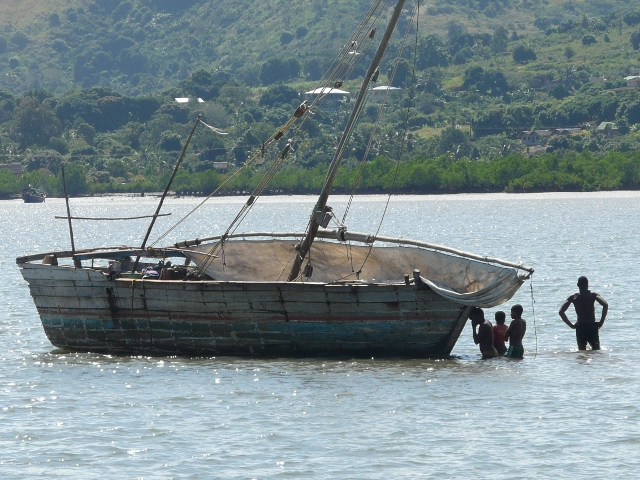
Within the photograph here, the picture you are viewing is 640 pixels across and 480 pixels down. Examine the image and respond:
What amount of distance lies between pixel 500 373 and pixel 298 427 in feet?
19.8

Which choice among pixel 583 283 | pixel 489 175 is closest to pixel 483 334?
pixel 583 283

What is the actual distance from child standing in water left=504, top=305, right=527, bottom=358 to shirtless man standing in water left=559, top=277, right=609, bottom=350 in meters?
1.00

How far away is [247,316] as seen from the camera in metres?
30.1

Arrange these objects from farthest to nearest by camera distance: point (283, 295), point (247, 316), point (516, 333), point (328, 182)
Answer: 1. point (328, 182)
2. point (247, 316)
3. point (516, 333)
4. point (283, 295)

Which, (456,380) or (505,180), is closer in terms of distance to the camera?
(456,380)

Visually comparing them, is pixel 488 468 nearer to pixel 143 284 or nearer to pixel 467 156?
pixel 143 284

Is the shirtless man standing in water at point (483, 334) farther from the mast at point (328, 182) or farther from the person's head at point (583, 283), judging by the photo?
the mast at point (328, 182)

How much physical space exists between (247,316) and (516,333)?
19.8 ft

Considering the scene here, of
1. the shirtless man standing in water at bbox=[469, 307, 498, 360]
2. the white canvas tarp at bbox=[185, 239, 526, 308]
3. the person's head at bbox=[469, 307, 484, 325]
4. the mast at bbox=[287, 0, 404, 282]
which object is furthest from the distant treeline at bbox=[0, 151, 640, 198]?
the person's head at bbox=[469, 307, 484, 325]

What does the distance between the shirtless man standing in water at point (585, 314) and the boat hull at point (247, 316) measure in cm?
279

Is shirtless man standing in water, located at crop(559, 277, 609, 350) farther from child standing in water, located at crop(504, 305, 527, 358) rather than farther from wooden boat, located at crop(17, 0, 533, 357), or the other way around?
wooden boat, located at crop(17, 0, 533, 357)

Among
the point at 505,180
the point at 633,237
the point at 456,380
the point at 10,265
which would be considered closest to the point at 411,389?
the point at 456,380

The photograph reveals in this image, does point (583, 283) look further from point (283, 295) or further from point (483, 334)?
point (283, 295)

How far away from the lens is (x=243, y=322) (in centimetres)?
3030
